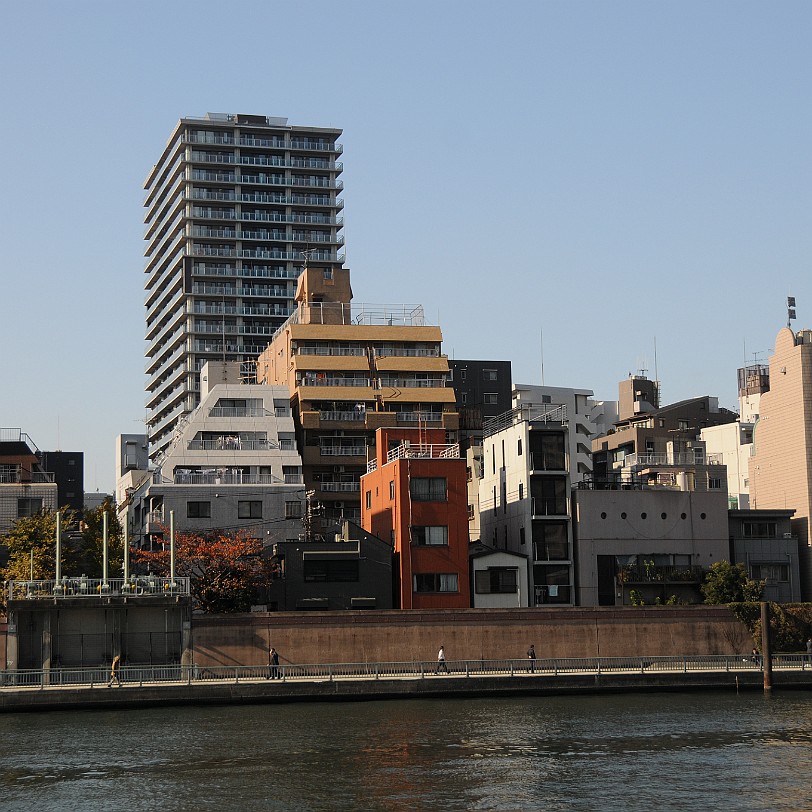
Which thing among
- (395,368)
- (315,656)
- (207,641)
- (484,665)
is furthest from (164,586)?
(395,368)

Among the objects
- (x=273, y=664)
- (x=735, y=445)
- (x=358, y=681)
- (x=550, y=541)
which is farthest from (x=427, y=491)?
(x=735, y=445)

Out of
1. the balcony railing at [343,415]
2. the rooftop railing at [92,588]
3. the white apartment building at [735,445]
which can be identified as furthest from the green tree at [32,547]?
the white apartment building at [735,445]

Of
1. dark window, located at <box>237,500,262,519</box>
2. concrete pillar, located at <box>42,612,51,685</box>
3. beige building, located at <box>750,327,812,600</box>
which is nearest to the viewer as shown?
concrete pillar, located at <box>42,612,51,685</box>

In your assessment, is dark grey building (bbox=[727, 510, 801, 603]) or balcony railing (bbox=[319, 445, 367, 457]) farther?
balcony railing (bbox=[319, 445, 367, 457])

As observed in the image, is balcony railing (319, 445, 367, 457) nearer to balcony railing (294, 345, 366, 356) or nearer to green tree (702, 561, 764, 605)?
balcony railing (294, 345, 366, 356)

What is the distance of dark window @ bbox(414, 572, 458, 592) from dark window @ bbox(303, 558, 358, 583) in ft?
14.5

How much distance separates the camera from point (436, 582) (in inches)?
3718

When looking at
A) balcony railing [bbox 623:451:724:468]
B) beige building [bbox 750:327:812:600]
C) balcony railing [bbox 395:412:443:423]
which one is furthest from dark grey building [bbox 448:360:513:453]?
beige building [bbox 750:327:812:600]

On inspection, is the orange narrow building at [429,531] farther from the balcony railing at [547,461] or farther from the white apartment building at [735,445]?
the white apartment building at [735,445]

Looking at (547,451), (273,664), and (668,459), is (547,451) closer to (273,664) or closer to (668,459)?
(668,459)

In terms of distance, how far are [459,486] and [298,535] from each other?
14967 mm

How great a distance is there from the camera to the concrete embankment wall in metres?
84.7

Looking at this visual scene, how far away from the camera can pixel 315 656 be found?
8506 centimetres

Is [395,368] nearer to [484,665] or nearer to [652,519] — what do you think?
[652,519]
